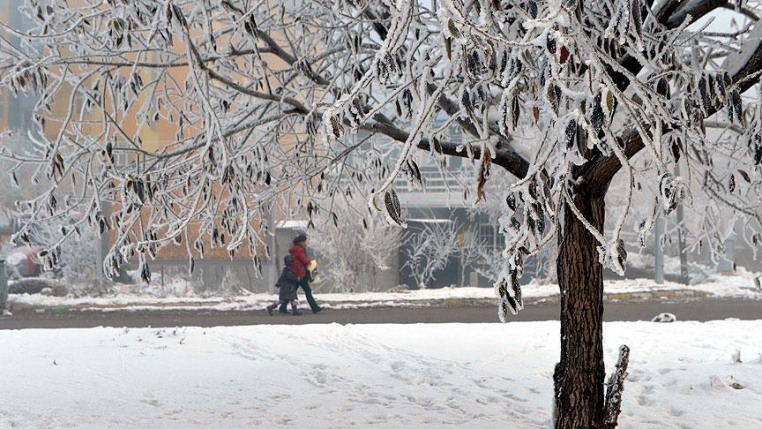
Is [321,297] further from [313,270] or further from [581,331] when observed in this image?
[581,331]

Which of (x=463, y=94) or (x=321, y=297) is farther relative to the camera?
(x=321, y=297)

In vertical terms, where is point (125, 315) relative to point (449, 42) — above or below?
Result: below

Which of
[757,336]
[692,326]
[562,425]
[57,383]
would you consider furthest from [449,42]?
[692,326]

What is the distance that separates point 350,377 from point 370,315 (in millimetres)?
6743

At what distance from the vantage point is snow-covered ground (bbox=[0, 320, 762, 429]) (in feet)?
18.8

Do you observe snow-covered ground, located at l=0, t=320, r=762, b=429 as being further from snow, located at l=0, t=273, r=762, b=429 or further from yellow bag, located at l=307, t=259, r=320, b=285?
yellow bag, located at l=307, t=259, r=320, b=285

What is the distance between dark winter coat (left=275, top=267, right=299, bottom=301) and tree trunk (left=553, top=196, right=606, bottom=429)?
9.27 metres

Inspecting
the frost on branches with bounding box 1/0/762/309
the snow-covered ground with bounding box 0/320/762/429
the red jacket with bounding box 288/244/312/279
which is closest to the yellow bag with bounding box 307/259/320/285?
the red jacket with bounding box 288/244/312/279

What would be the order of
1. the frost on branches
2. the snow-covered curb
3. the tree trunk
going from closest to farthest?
the frost on branches < the tree trunk < the snow-covered curb

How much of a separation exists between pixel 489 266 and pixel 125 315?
36.2ft

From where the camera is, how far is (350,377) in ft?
23.5

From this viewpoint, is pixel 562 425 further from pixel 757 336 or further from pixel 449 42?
pixel 757 336

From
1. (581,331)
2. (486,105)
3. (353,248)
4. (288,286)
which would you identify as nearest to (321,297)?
(353,248)

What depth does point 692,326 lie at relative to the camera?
10445 millimetres
